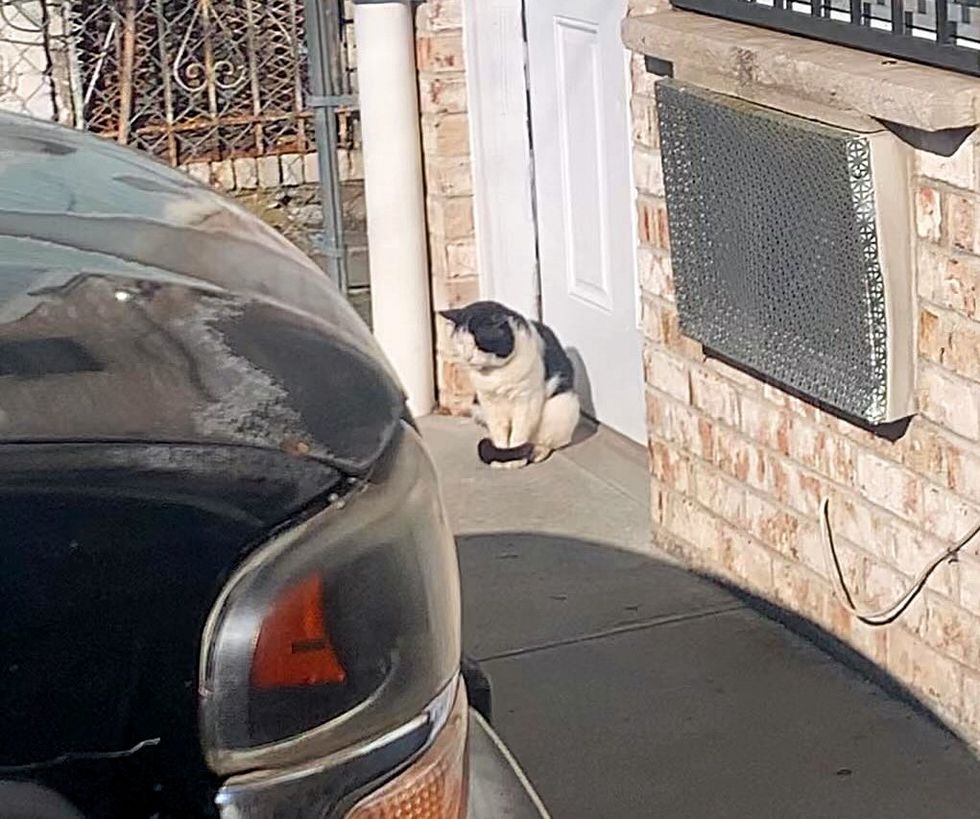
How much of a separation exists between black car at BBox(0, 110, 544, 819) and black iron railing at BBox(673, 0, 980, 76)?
6.76 ft

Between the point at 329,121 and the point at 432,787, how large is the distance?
5131mm

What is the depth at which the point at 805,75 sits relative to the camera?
4.06 m

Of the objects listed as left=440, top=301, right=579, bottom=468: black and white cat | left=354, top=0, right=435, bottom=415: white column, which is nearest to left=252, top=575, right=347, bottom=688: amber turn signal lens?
left=440, top=301, right=579, bottom=468: black and white cat

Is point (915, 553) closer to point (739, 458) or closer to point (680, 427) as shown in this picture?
point (739, 458)

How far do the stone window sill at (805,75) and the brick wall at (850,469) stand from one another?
5.1 inches

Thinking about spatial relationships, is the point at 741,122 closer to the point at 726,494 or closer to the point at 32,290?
the point at 726,494

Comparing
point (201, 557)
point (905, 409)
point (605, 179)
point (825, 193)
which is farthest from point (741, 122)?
point (201, 557)

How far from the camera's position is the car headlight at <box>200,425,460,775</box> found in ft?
5.90

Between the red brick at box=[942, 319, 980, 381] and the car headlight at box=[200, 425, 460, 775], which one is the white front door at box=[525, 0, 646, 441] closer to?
the red brick at box=[942, 319, 980, 381]

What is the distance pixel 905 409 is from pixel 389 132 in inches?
116

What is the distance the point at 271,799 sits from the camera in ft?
6.05

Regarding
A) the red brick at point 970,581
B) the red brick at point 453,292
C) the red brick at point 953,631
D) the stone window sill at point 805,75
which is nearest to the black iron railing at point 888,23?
the stone window sill at point 805,75

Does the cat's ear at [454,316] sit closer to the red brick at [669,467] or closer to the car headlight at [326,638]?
the red brick at [669,467]

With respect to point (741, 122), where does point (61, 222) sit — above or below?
above
